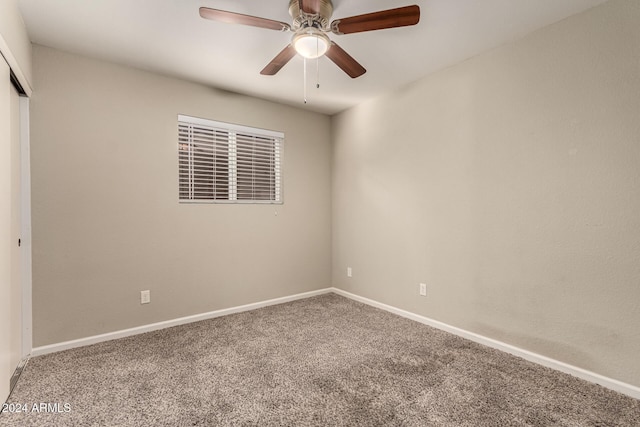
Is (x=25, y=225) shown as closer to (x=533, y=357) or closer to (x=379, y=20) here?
(x=379, y=20)

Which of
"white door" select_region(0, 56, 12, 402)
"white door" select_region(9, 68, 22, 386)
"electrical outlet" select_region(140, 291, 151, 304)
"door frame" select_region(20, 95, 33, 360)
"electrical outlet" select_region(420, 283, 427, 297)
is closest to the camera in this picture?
"white door" select_region(0, 56, 12, 402)

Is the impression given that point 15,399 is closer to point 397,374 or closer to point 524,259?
point 397,374

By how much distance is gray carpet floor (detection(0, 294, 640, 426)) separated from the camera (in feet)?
5.37

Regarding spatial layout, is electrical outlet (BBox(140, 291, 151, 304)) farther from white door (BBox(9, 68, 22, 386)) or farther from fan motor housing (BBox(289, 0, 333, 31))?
fan motor housing (BBox(289, 0, 333, 31))

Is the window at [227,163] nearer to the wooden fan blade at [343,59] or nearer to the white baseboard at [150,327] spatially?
the white baseboard at [150,327]

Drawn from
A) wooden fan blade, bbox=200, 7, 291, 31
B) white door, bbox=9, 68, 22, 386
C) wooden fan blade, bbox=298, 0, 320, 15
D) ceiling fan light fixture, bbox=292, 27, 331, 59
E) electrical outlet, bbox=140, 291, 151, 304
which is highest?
wooden fan blade, bbox=298, 0, 320, 15

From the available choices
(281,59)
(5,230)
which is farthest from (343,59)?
(5,230)

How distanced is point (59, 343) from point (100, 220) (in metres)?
1.00

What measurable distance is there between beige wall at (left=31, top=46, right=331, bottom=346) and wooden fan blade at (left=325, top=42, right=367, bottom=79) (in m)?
1.59

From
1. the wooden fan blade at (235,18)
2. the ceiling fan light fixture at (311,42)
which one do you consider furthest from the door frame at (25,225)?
the ceiling fan light fixture at (311,42)

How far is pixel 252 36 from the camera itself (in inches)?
88.4

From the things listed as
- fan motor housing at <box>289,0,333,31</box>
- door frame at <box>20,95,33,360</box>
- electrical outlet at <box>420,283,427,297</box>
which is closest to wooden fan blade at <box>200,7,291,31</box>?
fan motor housing at <box>289,0,333,31</box>

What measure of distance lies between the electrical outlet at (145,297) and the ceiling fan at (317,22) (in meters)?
2.33

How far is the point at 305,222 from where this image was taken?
3.90m
